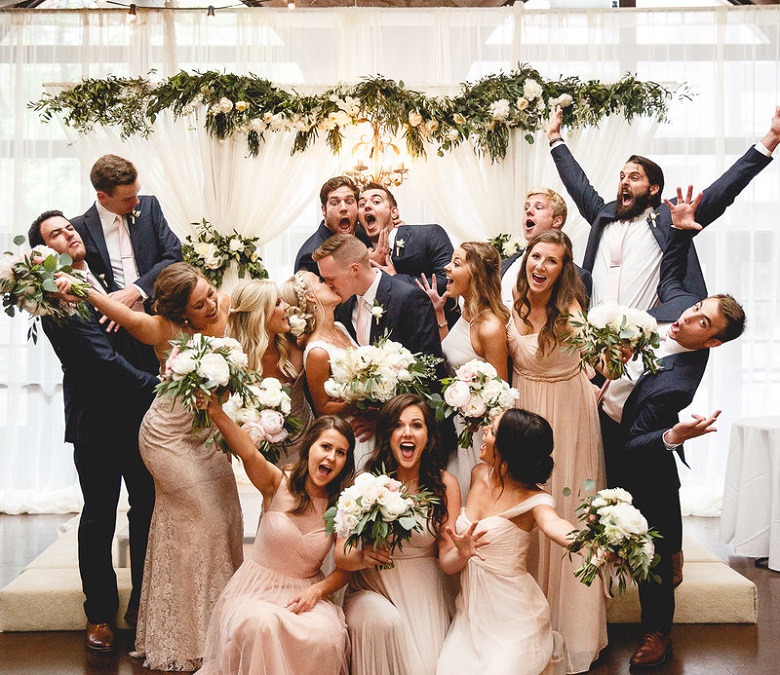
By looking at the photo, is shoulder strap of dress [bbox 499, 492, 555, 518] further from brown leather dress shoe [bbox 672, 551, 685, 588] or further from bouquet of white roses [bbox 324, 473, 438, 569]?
brown leather dress shoe [bbox 672, 551, 685, 588]

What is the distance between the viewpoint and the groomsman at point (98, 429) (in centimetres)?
454

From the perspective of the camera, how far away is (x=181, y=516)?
4324 mm

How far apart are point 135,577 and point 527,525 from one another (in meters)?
1.99

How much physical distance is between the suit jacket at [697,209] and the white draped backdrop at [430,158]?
1.91 m

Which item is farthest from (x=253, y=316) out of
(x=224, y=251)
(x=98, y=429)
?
(x=224, y=251)

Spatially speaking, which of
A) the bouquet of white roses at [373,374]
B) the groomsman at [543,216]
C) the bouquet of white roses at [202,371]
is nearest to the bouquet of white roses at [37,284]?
the bouquet of white roses at [202,371]

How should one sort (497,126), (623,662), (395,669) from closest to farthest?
(395,669) < (623,662) < (497,126)

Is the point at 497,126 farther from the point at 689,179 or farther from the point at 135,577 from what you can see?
the point at 135,577

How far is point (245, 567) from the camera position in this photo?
4020 millimetres

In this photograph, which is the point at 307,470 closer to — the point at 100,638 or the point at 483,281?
the point at 483,281

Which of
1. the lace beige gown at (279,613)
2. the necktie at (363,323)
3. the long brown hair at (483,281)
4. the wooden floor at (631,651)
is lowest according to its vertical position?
the wooden floor at (631,651)

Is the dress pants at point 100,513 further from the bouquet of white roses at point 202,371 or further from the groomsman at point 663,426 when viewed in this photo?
the groomsman at point 663,426

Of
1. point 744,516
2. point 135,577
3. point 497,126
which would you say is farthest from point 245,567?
point 497,126

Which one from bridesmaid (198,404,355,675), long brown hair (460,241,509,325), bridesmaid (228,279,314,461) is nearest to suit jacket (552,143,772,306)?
long brown hair (460,241,509,325)
